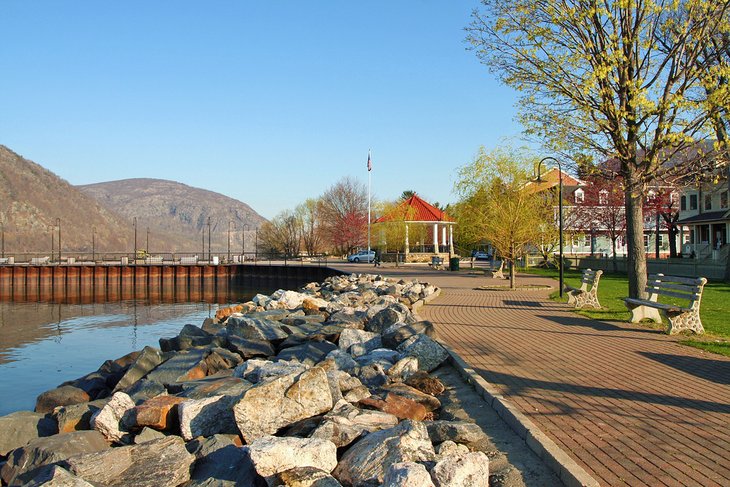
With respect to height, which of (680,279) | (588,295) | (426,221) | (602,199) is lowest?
(588,295)

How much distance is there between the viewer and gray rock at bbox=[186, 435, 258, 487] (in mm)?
5852

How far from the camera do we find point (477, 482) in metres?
5.11

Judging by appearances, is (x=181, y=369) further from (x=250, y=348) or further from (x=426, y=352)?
(x=426, y=352)

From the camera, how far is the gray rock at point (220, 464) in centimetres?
585

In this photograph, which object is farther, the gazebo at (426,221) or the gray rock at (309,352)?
the gazebo at (426,221)

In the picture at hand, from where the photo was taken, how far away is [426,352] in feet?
32.8

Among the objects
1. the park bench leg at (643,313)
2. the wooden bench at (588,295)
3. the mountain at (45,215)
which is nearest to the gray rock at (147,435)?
the park bench leg at (643,313)

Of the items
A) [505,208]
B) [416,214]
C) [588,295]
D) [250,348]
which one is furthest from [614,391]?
[416,214]

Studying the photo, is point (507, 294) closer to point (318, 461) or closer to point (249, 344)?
point (249, 344)

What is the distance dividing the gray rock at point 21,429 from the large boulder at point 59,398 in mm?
2090

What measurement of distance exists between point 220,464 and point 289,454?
2.95 ft

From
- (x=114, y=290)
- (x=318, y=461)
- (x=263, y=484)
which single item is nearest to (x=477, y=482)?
(x=318, y=461)

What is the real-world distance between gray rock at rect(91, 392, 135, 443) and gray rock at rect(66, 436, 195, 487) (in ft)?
4.60

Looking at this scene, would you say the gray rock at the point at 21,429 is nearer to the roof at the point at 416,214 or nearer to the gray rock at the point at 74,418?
the gray rock at the point at 74,418
